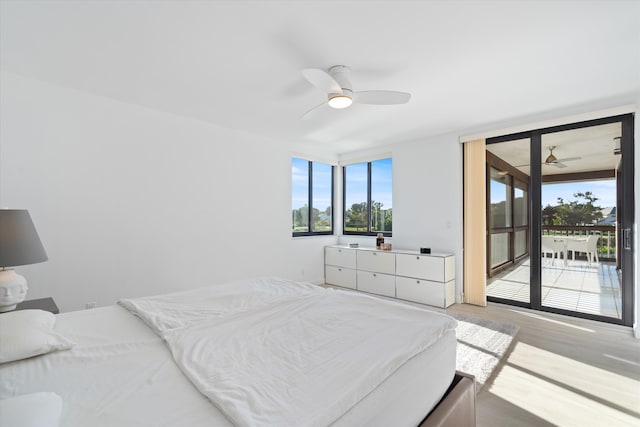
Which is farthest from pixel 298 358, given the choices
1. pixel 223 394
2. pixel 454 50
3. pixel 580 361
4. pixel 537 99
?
pixel 537 99

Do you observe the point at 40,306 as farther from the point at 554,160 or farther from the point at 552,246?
the point at 554,160

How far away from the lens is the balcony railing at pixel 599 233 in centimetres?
339

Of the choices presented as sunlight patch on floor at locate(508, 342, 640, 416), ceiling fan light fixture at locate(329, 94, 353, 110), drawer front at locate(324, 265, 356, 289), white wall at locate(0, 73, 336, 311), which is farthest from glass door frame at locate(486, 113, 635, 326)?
white wall at locate(0, 73, 336, 311)

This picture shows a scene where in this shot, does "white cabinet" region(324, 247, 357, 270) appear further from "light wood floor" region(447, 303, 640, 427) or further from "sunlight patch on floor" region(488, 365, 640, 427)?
"sunlight patch on floor" region(488, 365, 640, 427)

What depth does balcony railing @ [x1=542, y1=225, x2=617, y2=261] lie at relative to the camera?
11.1 feet

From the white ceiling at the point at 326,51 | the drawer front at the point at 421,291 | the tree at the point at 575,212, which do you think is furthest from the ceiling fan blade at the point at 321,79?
the tree at the point at 575,212

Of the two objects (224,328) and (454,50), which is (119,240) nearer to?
(224,328)

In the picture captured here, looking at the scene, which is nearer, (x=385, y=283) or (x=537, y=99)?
(x=537, y=99)

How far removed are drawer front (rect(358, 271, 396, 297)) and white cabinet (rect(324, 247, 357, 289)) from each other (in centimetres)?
16

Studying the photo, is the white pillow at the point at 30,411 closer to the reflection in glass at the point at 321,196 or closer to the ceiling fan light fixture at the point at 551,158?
the reflection in glass at the point at 321,196

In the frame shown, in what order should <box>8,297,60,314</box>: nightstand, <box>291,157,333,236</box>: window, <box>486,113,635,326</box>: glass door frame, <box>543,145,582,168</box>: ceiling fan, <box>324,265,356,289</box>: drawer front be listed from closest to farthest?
<box>8,297,60,314</box>: nightstand → <box>486,113,635,326</box>: glass door frame → <box>543,145,582,168</box>: ceiling fan → <box>324,265,356,289</box>: drawer front → <box>291,157,333,236</box>: window

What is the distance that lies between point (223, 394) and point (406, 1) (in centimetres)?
218

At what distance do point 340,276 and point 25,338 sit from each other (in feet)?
14.0

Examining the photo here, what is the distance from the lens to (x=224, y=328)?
1610mm
